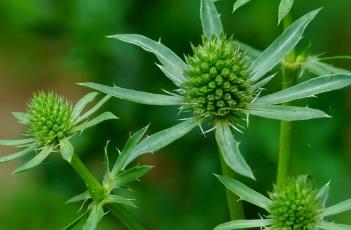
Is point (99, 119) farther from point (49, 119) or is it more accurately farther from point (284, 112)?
point (284, 112)

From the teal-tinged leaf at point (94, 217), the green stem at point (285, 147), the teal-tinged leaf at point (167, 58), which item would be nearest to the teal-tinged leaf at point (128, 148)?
the teal-tinged leaf at point (94, 217)

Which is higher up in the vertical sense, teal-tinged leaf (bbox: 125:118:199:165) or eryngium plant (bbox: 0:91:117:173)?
eryngium plant (bbox: 0:91:117:173)

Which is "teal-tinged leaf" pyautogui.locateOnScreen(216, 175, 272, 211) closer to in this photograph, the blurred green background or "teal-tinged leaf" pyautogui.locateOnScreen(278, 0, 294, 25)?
"teal-tinged leaf" pyautogui.locateOnScreen(278, 0, 294, 25)

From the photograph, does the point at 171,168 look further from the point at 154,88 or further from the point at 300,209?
the point at 300,209

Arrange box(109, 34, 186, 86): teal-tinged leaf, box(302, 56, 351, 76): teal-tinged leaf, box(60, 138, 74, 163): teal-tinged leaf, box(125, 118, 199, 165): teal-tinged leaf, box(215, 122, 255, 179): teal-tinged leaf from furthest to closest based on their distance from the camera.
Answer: box(302, 56, 351, 76): teal-tinged leaf → box(109, 34, 186, 86): teal-tinged leaf → box(60, 138, 74, 163): teal-tinged leaf → box(125, 118, 199, 165): teal-tinged leaf → box(215, 122, 255, 179): teal-tinged leaf

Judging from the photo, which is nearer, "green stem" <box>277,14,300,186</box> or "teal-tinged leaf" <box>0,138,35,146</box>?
"teal-tinged leaf" <box>0,138,35,146</box>

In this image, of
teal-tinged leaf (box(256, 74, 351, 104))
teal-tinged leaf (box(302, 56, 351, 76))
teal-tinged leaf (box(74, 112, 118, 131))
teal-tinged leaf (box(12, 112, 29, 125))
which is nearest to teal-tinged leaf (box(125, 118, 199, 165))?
Result: teal-tinged leaf (box(74, 112, 118, 131))

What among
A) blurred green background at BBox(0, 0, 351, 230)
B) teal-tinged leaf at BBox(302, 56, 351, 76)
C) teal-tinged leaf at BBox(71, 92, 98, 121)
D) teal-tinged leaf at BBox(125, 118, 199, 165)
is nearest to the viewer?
teal-tinged leaf at BBox(125, 118, 199, 165)
